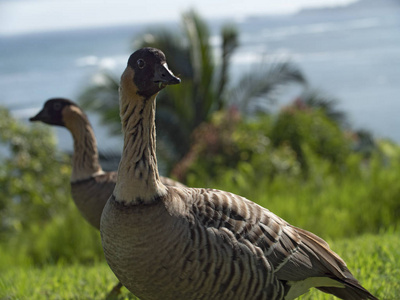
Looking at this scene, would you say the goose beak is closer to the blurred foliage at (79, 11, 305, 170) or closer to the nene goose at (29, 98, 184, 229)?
the nene goose at (29, 98, 184, 229)

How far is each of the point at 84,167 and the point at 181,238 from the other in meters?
2.39

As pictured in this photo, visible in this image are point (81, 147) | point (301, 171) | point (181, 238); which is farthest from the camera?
point (301, 171)

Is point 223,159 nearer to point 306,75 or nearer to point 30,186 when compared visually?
point 30,186

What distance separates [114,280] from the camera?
470 cm

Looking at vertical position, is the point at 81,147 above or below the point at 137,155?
below

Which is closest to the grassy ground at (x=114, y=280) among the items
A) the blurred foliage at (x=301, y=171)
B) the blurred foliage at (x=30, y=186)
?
the blurred foliage at (x=301, y=171)

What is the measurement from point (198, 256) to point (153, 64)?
113 cm

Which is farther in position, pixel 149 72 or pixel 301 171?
pixel 301 171

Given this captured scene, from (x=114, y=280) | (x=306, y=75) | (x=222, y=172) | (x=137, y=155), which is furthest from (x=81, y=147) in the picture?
(x=306, y=75)

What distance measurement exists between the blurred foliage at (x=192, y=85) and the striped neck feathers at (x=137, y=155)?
9.14 meters

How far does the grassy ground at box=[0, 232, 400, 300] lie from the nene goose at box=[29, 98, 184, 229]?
0.57 m

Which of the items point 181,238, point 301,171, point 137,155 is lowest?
point 301,171

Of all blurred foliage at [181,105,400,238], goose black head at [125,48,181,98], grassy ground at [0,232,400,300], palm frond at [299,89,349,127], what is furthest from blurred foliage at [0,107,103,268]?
palm frond at [299,89,349,127]

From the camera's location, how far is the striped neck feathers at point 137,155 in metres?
2.94
